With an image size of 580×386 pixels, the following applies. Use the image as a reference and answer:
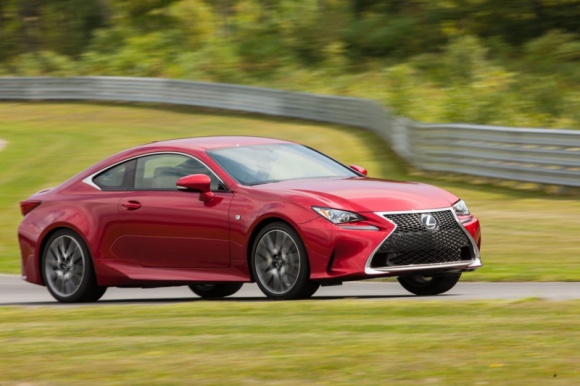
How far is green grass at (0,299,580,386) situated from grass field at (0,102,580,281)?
4106mm

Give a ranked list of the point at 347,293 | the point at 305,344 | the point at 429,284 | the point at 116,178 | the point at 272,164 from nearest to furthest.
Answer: the point at 305,344 < the point at 272,164 < the point at 429,284 < the point at 116,178 < the point at 347,293

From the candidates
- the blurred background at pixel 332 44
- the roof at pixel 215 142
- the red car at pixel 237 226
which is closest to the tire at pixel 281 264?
the red car at pixel 237 226

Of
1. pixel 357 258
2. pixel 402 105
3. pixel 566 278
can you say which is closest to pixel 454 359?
pixel 357 258

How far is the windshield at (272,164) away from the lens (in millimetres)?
10961

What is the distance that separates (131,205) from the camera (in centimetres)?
1138

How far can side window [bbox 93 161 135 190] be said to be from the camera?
1163cm

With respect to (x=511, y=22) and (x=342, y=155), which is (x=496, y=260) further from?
(x=511, y=22)

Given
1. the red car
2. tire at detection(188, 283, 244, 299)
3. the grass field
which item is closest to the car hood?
the red car

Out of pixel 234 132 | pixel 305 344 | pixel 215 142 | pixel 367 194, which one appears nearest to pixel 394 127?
pixel 234 132

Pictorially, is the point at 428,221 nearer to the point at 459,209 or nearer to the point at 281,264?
the point at 459,209

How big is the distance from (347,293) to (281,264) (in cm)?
199

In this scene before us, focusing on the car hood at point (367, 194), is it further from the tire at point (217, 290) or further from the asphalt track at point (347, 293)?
the tire at point (217, 290)

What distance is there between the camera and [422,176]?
26594 mm

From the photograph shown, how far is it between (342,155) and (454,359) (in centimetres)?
2456
